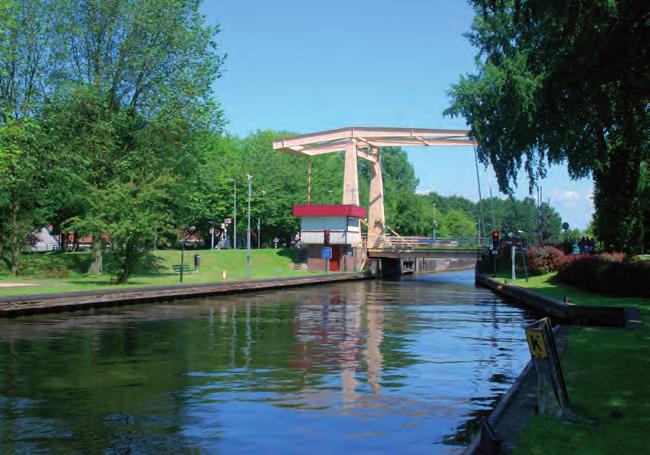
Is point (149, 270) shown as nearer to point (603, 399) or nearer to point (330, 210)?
point (330, 210)

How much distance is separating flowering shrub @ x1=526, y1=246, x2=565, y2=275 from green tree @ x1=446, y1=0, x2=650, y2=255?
3291mm

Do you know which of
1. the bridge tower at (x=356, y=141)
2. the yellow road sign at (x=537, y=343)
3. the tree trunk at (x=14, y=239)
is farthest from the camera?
the bridge tower at (x=356, y=141)

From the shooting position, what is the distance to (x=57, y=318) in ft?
94.2

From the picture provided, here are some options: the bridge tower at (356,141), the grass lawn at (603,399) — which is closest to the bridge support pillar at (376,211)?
the bridge tower at (356,141)

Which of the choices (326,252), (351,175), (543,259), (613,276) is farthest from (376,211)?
(613,276)

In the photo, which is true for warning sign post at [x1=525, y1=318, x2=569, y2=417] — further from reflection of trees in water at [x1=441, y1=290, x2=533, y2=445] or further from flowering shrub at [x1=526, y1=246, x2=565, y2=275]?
flowering shrub at [x1=526, y1=246, x2=565, y2=275]

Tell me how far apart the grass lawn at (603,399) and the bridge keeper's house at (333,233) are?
167ft

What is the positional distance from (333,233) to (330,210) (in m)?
2.39

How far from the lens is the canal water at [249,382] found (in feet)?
34.8

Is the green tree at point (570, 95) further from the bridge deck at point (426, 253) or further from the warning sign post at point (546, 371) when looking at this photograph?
the bridge deck at point (426, 253)

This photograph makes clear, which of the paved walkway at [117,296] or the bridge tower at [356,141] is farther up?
the bridge tower at [356,141]

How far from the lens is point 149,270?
6009 centimetres

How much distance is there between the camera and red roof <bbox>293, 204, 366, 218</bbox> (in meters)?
69.6

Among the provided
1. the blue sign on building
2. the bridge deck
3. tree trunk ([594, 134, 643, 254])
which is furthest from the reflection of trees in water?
the bridge deck
